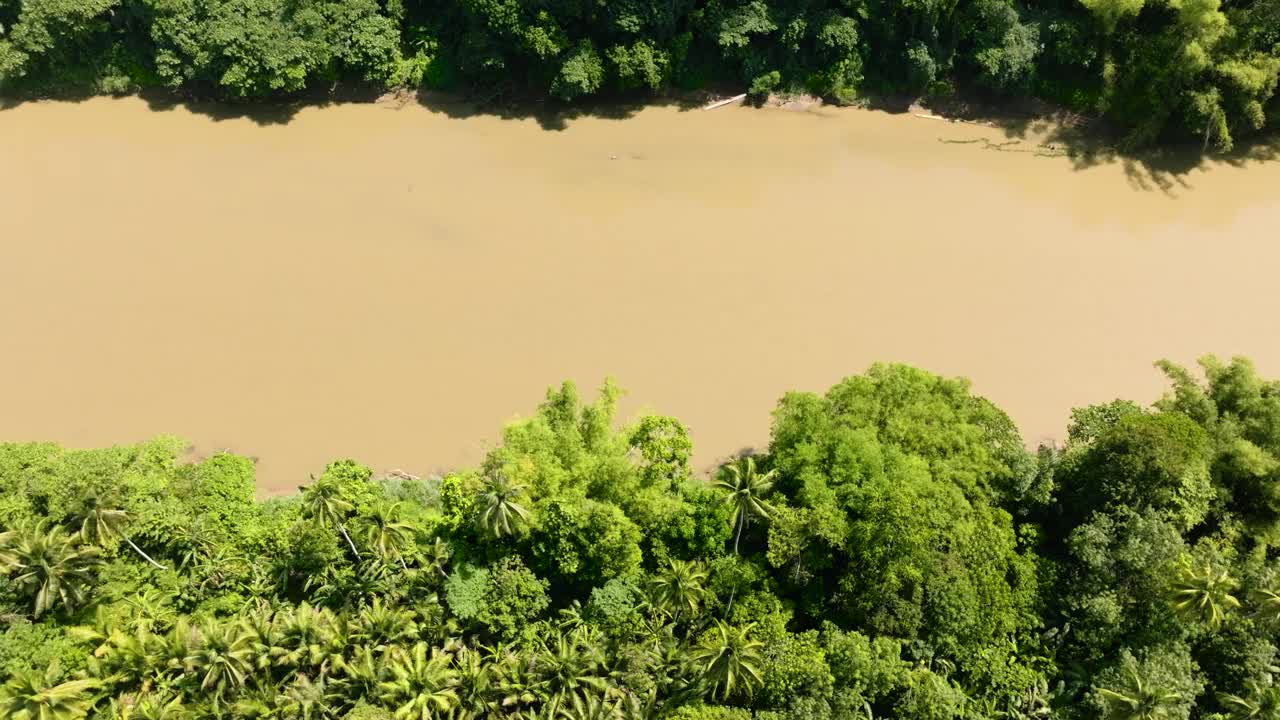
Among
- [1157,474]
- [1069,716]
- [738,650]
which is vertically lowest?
[1069,716]

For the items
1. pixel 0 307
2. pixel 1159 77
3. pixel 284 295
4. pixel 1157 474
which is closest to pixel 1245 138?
pixel 1159 77

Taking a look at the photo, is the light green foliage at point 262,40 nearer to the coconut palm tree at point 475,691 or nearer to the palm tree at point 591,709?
the coconut palm tree at point 475,691

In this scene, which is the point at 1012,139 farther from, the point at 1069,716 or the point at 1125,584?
the point at 1069,716

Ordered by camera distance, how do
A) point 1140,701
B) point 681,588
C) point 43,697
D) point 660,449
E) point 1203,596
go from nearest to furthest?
point 1140,701
point 1203,596
point 43,697
point 681,588
point 660,449

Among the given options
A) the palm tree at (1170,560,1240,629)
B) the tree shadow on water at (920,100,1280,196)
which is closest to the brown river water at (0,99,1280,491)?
the tree shadow on water at (920,100,1280,196)

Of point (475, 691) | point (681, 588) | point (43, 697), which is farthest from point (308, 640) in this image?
point (681, 588)

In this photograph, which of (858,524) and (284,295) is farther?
(284,295)

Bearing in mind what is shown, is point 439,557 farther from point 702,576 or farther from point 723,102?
point 723,102
